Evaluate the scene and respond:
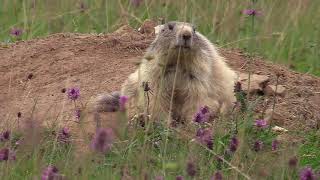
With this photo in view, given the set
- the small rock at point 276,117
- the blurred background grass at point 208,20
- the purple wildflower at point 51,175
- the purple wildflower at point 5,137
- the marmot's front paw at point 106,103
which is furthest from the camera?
the blurred background grass at point 208,20

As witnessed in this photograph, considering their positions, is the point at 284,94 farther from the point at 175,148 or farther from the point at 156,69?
the point at 175,148

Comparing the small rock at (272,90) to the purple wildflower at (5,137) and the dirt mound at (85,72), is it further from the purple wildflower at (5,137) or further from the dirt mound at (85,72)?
the purple wildflower at (5,137)

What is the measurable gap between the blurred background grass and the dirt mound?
2.89ft

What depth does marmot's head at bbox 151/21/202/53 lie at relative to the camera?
6.02 metres

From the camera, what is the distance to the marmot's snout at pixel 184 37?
5992mm

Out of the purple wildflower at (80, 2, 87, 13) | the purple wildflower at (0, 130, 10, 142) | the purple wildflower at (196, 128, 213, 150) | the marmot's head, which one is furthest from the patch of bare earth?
the purple wildflower at (196, 128, 213, 150)

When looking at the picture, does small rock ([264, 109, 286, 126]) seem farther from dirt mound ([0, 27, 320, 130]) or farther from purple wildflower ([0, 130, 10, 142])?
purple wildflower ([0, 130, 10, 142])

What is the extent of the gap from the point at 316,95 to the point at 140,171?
10.4 feet

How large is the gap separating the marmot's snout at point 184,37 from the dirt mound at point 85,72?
0.69 metres

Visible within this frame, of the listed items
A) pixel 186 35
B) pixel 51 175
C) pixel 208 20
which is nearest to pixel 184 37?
pixel 186 35

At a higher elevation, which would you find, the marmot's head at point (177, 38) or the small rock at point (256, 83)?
the marmot's head at point (177, 38)

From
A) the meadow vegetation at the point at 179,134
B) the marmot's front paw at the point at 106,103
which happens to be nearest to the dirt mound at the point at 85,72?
the marmot's front paw at the point at 106,103

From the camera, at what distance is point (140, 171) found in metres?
4.14

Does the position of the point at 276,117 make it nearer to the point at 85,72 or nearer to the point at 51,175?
the point at 85,72
